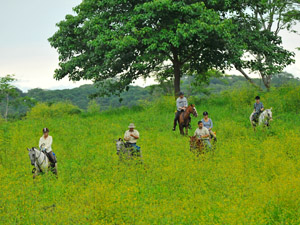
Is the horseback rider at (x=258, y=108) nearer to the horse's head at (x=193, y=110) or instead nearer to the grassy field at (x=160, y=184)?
the grassy field at (x=160, y=184)

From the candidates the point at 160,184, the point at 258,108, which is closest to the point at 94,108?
the point at 258,108

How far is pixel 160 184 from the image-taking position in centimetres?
1052

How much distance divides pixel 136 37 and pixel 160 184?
631 inches

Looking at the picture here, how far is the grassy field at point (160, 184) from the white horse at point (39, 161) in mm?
406

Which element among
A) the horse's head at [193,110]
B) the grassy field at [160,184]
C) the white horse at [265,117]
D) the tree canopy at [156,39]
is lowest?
the grassy field at [160,184]

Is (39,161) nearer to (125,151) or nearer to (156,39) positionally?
(125,151)

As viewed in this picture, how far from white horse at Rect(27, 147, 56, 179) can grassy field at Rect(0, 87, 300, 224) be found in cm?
41

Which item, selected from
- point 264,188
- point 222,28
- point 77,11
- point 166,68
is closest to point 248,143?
point 264,188

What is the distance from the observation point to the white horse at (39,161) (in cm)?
1090

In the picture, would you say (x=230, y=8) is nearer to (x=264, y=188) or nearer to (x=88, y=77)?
(x=88, y=77)

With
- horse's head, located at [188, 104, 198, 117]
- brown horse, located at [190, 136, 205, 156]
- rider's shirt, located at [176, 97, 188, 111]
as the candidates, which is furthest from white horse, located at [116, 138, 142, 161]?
rider's shirt, located at [176, 97, 188, 111]

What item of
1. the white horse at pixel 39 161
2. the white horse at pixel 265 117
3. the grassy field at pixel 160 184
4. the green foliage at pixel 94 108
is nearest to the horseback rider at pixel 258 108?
the white horse at pixel 265 117

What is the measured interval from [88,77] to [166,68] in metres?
8.27

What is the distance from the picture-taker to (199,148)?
42.1 feet
